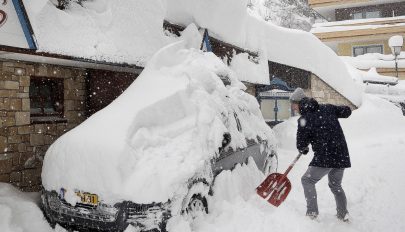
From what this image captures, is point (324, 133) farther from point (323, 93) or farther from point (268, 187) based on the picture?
point (323, 93)

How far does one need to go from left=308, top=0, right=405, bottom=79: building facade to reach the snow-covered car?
73.0ft

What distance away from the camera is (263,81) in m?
12.6

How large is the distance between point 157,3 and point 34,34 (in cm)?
319

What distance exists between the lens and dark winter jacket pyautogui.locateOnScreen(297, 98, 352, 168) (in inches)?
196

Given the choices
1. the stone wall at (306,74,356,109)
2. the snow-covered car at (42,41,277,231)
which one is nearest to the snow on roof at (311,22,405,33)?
the stone wall at (306,74,356,109)

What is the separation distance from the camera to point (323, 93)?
14.6 meters

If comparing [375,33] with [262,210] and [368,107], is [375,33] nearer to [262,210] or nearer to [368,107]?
[368,107]

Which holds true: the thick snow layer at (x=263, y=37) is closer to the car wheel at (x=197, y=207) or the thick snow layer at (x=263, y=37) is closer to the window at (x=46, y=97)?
the window at (x=46, y=97)

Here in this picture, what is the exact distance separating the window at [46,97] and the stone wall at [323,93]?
1000cm

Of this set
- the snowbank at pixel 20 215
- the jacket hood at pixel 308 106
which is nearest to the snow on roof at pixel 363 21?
the jacket hood at pixel 308 106

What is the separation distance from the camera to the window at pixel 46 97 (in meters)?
6.55

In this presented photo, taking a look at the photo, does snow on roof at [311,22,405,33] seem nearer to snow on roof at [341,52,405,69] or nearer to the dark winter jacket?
snow on roof at [341,52,405,69]

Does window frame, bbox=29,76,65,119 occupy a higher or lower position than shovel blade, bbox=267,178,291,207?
higher

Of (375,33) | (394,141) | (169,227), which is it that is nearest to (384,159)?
(394,141)
